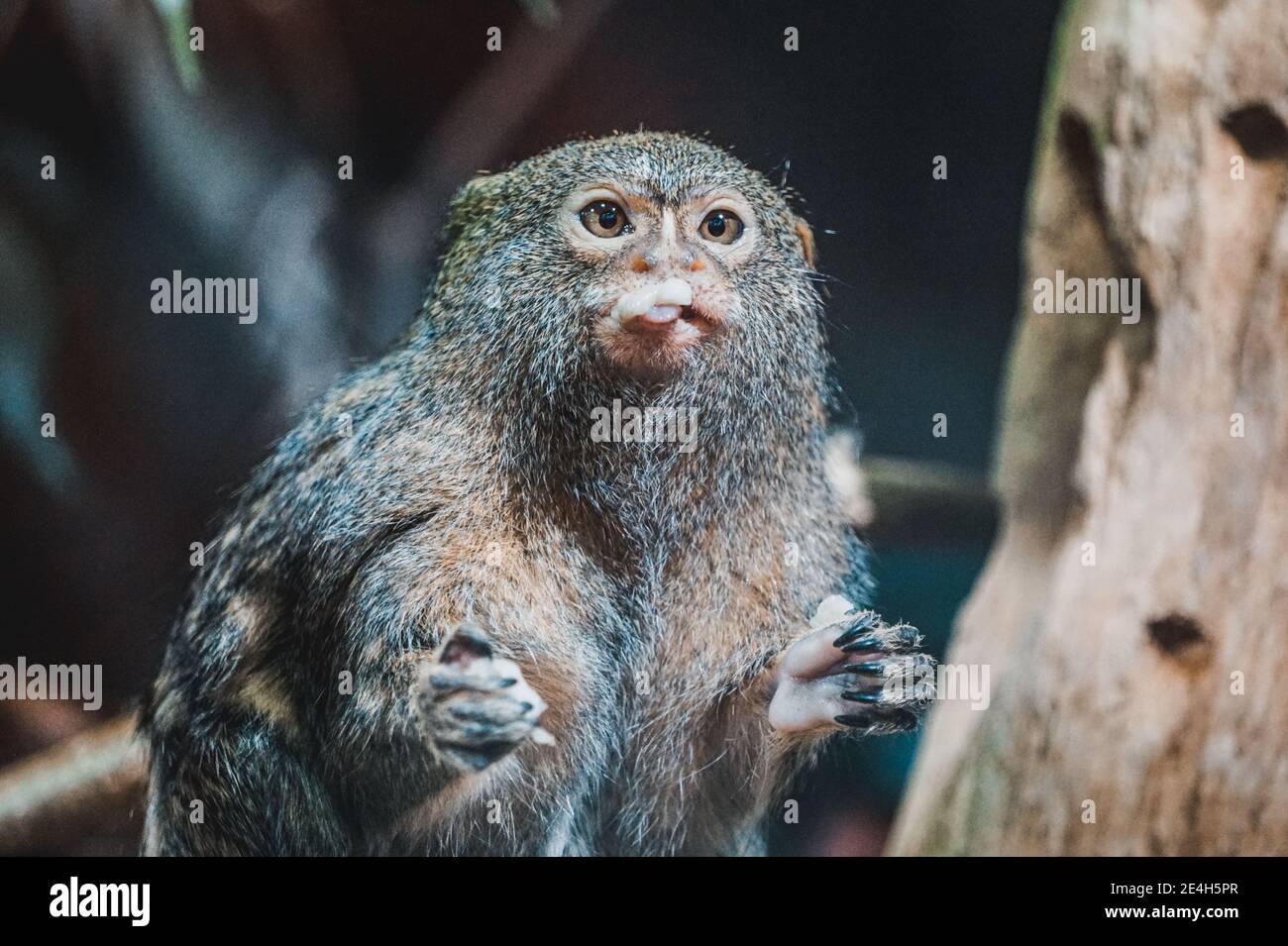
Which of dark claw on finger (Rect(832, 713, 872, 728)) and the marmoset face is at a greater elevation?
the marmoset face

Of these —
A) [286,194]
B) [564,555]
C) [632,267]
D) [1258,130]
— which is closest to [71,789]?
[564,555]

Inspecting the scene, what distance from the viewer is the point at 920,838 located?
10.2ft

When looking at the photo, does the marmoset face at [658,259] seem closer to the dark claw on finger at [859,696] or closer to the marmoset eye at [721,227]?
the marmoset eye at [721,227]

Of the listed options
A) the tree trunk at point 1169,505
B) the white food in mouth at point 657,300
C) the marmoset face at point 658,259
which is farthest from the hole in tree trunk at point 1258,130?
the white food in mouth at point 657,300

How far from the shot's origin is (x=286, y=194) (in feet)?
9.38

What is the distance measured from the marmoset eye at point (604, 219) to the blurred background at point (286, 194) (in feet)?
1.08

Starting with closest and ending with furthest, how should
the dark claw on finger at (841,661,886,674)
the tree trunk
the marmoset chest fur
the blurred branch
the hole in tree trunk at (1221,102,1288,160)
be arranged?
1. the dark claw on finger at (841,661,886,674)
2. the marmoset chest fur
3. the tree trunk
4. the hole in tree trunk at (1221,102,1288,160)
5. the blurred branch

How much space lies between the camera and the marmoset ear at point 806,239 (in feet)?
8.88

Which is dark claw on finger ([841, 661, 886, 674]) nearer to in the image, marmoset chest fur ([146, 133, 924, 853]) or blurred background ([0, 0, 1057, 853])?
marmoset chest fur ([146, 133, 924, 853])

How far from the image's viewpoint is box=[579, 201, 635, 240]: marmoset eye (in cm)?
250

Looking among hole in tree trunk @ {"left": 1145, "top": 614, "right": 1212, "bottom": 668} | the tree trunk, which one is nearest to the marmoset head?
the tree trunk
